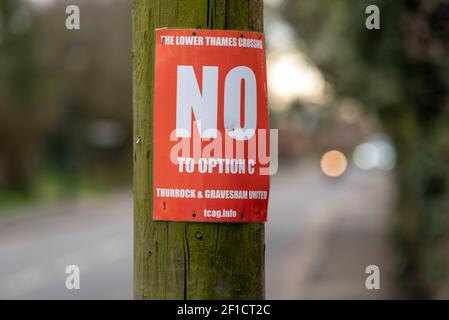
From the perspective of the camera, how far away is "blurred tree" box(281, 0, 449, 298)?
9.25 meters

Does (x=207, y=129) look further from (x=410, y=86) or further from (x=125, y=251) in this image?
(x=125, y=251)

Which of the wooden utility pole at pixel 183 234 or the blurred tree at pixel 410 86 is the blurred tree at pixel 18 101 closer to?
the blurred tree at pixel 410 86

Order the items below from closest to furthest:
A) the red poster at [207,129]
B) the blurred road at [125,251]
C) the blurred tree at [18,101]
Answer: the red poster at [207,129] → the blurred road at [125,251] → the blurred tree at [18,101]

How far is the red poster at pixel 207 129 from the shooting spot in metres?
2.73

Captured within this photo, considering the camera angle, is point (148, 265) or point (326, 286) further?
point (326, 286)

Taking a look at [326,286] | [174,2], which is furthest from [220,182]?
[326,286]

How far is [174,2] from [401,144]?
12492 millimetres

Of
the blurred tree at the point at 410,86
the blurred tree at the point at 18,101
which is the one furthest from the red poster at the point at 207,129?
the blurred tree at the point at 18,101

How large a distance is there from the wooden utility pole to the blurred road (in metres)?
10.2

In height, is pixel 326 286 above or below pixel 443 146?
below

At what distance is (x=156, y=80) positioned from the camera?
2.77 meters

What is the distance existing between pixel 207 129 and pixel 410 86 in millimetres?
9849

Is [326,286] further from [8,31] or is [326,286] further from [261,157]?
[8,31]

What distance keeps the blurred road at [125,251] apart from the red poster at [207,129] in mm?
10322
